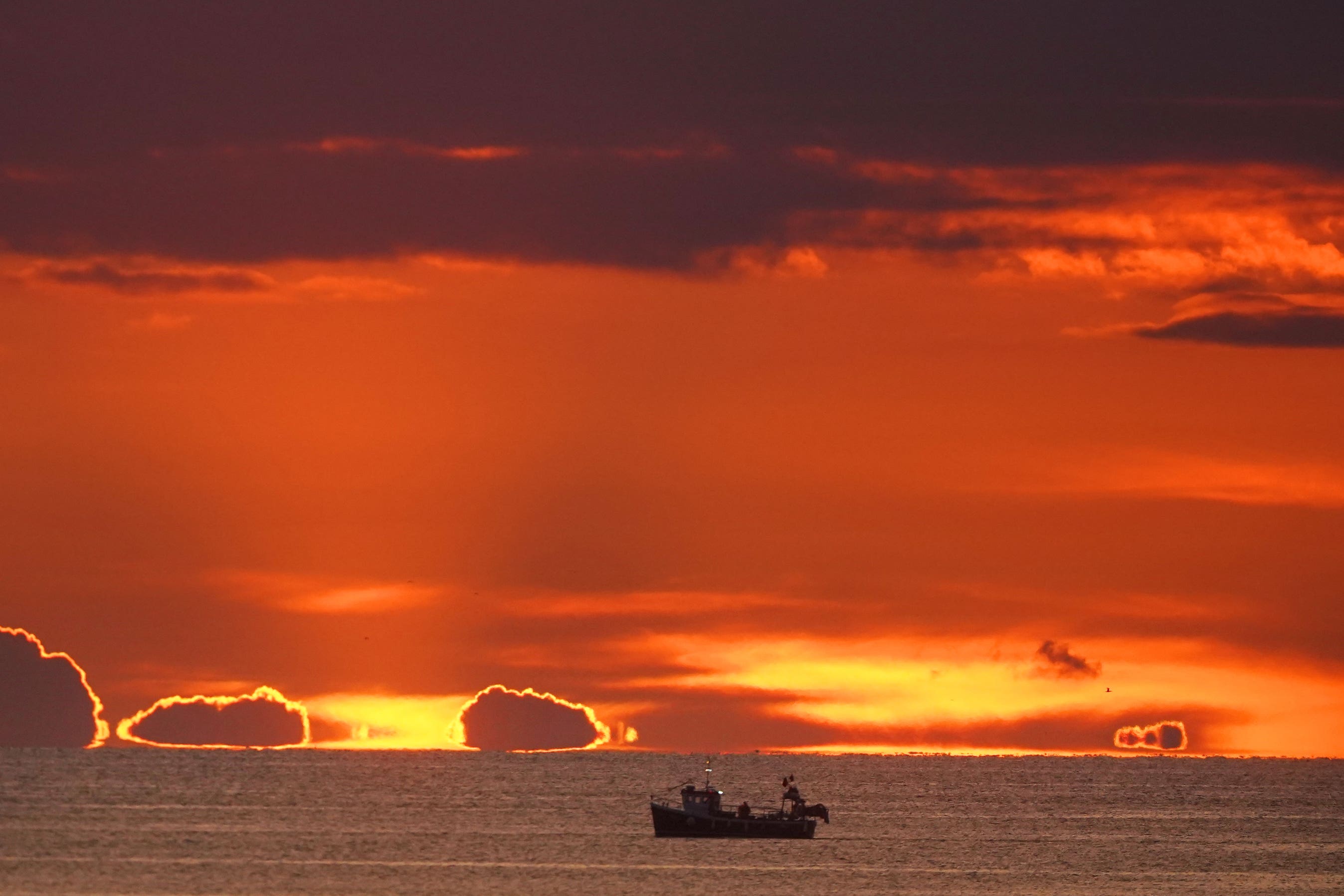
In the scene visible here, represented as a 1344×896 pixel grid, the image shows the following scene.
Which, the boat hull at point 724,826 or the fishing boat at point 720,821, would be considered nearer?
the boat hull at point 724,826

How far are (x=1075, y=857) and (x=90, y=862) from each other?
85.5 metres

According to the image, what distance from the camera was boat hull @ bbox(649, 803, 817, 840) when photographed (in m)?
193

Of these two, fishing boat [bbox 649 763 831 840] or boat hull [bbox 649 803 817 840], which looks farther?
fishing boat [bbox 649 763 831 840]

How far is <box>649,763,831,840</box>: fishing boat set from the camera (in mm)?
193125

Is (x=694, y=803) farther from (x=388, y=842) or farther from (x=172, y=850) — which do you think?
(x=172, y=850)

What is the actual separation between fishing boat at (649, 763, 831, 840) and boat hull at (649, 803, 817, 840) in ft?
0.13

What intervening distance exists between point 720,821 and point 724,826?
2.38ft

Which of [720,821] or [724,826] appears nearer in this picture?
[724,826]

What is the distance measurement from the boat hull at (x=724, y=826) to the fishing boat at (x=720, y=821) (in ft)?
0.13

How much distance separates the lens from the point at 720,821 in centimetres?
19400

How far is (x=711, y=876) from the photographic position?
15900cm

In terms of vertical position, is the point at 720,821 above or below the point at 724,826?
above

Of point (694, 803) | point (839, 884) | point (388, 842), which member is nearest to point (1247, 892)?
point (839, 884)

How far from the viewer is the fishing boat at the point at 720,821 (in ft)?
634
